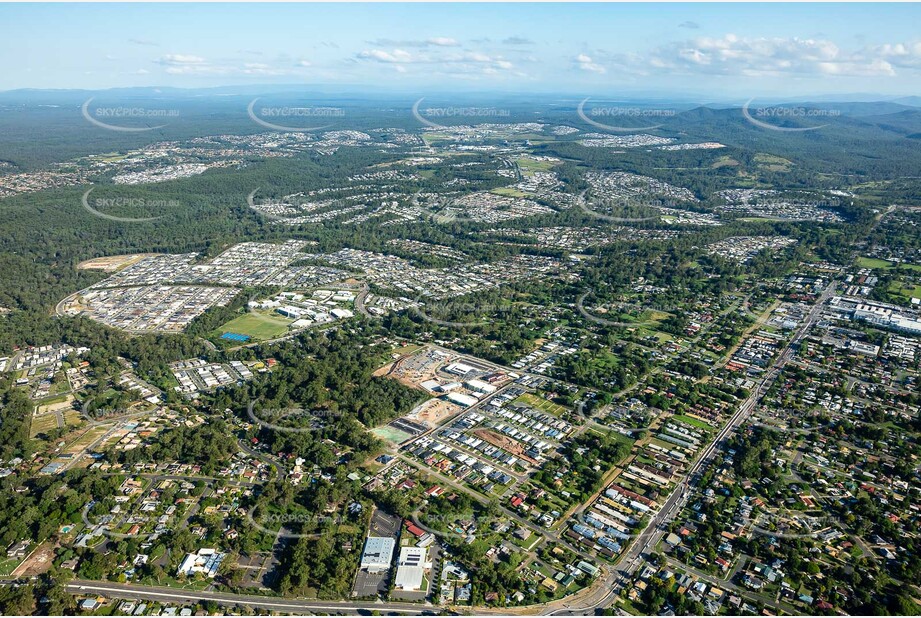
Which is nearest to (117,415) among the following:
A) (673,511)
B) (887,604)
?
(673,511)

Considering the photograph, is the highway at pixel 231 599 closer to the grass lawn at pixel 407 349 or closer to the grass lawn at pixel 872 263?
the grass lawn at pixel 407 349

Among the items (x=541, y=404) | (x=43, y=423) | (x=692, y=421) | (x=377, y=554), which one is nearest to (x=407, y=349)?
(x=541, y=404)

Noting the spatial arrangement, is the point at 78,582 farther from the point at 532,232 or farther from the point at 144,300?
the point at 532,232

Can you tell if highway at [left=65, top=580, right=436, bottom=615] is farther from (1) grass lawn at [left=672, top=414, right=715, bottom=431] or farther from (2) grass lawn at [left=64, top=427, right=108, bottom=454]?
(1) grass lawn at [left=672, top=414, right=715, bottom=431]

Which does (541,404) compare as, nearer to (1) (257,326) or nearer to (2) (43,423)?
(1) (257,326)

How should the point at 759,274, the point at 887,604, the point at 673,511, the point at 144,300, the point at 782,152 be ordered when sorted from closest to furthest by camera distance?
1. the point at 887,604
2. the point at 673,511
3. the point at 144,300
4. the point at 759,274
5. the point at 782,152

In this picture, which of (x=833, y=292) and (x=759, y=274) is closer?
(x=833, y=292)

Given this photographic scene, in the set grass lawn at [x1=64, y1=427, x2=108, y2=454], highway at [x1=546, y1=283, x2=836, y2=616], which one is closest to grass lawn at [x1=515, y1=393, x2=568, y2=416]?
highway at [x1=546, y1=283, x2=836, y2=616]

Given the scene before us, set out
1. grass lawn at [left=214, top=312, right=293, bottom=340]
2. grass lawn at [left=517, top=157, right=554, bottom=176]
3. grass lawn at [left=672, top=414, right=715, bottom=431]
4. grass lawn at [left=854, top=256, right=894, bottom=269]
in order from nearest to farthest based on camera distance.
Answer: grass lawn at [left=672, top=414, right=715, bottom=431] < grass lawn at [left=214, top=312, right=293, bottom=340] < grass lawn at [left=854, top=256, right=894, bottom=269] < grass lawn at [left=517, top=157, right=554, bottom=176]
